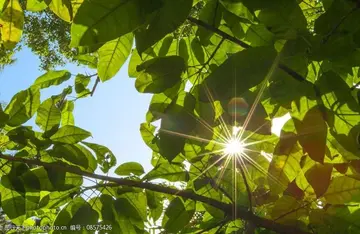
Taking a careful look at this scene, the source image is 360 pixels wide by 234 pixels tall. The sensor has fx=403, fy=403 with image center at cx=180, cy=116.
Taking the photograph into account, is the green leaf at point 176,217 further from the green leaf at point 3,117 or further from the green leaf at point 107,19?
the green leaf at point 107,19

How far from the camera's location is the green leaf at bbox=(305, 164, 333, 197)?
2.29 ft

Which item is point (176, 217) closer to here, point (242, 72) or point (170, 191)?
point (170, 191)

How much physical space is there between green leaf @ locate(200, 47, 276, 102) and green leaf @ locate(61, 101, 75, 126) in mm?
755

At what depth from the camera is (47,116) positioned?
1032mm

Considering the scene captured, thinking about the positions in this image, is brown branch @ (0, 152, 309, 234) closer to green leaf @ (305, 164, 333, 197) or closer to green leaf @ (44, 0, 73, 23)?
green leaf @ (305, 164, 333, 197)

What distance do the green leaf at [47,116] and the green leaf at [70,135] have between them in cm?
2

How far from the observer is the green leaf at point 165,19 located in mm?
560

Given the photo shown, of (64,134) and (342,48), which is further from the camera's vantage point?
(64,134)

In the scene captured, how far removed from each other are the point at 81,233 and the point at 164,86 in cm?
47

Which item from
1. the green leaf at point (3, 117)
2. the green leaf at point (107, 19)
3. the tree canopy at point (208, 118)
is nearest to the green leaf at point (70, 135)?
the tree canopy at point (208, 118)

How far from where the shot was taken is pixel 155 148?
41.5 inches

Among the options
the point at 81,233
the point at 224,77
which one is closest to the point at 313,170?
the point at 224,77

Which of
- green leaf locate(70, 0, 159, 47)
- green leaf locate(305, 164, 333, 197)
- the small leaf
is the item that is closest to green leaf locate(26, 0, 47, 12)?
green leaf locate(70, 0, 159, 47)

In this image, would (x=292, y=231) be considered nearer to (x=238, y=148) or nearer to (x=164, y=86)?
(x=238, y=148)
